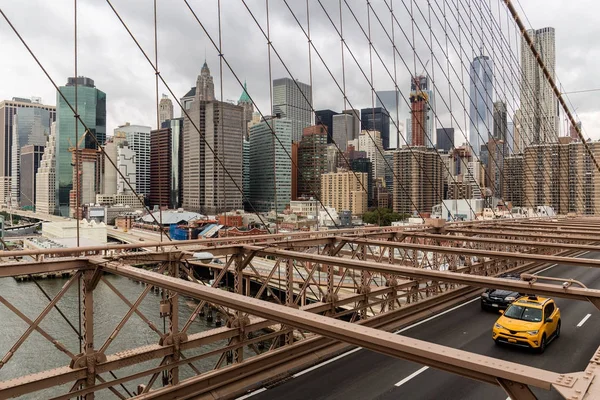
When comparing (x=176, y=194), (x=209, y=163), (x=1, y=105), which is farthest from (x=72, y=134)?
(x=209, y=163)

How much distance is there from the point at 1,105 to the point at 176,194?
36184 mm

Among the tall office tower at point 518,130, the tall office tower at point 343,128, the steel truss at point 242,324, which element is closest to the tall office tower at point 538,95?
the tall office tower at point 518,130

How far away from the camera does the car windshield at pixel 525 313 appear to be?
11125 mm

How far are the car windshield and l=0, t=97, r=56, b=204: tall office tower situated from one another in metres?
45.6

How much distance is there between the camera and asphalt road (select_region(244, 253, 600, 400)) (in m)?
8.14

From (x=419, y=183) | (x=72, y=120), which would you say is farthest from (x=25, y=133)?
(x=419, y=183)

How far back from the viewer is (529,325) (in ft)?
35.5

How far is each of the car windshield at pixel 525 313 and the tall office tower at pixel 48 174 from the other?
50.7 m

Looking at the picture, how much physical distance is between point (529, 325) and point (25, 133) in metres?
56.0

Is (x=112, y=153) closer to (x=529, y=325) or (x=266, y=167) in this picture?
(x=266, y=167)

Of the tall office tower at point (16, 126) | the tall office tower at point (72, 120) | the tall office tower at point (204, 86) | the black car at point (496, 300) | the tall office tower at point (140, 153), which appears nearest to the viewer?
the black car at point (496, 300)

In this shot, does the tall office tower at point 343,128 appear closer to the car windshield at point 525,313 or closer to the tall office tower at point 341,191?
the tall office tower at point 341,191

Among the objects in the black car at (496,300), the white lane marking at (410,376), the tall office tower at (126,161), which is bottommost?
the white lane marking at (410,376)

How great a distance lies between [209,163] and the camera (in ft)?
83.0
